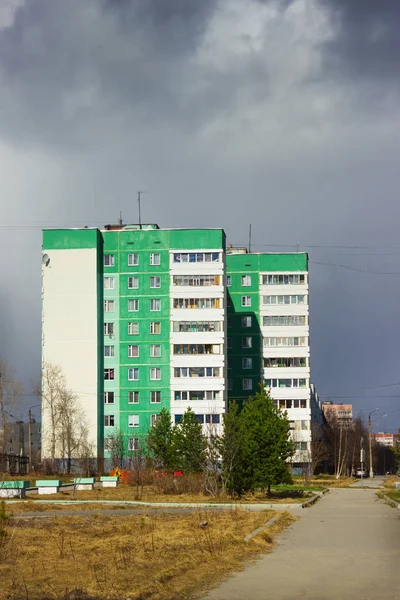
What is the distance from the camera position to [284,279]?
93062mm

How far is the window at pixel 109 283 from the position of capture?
84.8 meters

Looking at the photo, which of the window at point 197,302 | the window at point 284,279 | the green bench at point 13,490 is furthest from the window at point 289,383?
the green bench at point 13,490

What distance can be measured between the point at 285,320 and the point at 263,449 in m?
53.5

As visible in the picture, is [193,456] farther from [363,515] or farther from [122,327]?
[122,327]

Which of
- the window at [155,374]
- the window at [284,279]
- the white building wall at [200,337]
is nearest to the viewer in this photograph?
the white building wall at [200,337]

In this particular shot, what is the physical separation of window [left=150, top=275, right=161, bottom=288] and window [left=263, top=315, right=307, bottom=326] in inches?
572

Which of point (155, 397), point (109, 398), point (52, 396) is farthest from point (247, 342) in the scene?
point (52, 396)

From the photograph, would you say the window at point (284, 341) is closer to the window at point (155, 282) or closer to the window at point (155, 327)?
the window at point (155, 327)

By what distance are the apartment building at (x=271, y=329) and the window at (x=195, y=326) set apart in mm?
11375

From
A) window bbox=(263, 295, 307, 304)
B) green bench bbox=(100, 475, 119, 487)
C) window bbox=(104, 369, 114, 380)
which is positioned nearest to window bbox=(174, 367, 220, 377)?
window bbox=(104, 369, 114, 380)

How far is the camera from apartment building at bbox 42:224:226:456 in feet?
271

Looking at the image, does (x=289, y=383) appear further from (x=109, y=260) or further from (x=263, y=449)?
(x=263, y=449)

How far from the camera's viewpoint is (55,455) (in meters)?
84.9

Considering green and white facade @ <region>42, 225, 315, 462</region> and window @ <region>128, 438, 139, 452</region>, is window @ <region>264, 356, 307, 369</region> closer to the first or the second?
green and white facade @ <region>42, 225, 315, 462</region>
